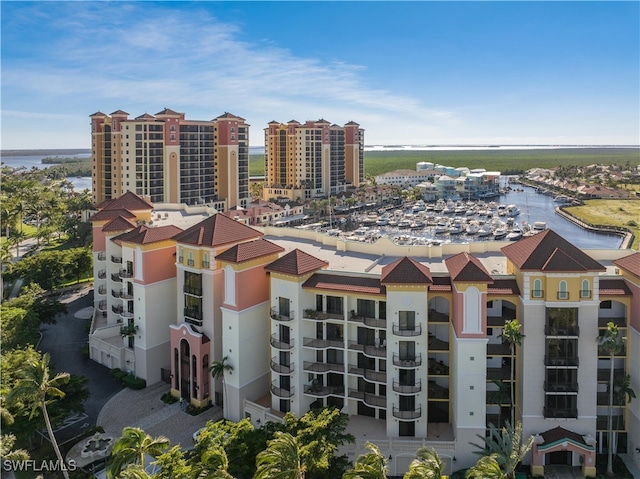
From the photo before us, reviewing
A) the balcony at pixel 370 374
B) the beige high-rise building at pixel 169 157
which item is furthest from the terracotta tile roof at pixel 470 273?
the beige high-rise building at pixel 169 157

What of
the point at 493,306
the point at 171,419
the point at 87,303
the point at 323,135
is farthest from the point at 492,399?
the point at 323,135

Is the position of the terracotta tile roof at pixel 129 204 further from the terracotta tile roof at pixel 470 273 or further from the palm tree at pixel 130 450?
the terracotta tile roof at pixel 470 273

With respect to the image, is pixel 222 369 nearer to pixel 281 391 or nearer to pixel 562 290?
pixel 281 391

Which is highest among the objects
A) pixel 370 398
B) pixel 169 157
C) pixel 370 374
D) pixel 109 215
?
pixel 169 157

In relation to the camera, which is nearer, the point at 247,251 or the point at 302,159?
the point at 247,251

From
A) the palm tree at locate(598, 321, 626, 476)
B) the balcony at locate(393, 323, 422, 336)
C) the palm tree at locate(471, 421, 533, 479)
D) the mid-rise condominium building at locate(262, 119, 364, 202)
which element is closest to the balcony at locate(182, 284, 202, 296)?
the balcony at locate(393, 323, 422, 336)

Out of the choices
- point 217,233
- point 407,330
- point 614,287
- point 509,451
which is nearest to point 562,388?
point 614,287
